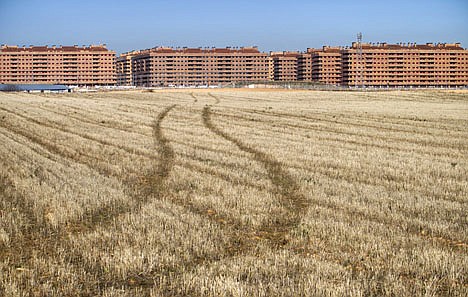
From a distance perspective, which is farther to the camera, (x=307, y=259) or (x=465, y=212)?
(x=465, y=212)

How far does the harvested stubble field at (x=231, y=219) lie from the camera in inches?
332

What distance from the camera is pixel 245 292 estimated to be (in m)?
7.91

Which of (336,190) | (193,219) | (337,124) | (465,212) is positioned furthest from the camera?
(337,124)

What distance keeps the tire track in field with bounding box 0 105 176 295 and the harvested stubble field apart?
37 millimetres

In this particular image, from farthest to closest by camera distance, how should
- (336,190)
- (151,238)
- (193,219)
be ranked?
(336,190) → (193,219) → (151,238)

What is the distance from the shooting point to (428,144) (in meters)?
26.9

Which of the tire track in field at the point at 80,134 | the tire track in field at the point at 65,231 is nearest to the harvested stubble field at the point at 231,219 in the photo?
the tire track in field at the point at 65,231

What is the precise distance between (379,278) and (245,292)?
199 cm

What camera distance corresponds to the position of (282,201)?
14.0m

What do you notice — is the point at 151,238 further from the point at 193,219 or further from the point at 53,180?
the point at 53,180

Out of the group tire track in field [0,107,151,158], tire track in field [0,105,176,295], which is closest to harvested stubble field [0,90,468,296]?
tire track in field [0,105,176,295]

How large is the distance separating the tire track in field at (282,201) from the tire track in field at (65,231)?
265cm

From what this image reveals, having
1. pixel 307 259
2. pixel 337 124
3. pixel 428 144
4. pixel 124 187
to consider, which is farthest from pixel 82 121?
pixel 307 259

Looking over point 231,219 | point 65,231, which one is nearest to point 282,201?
point 231,219
